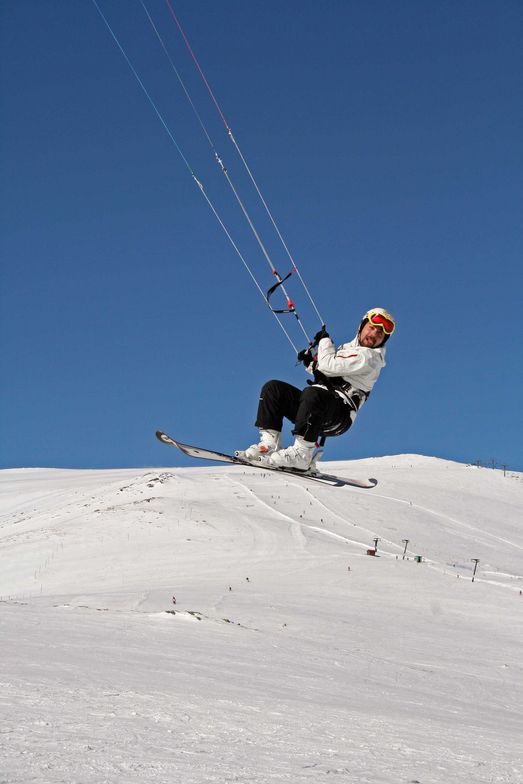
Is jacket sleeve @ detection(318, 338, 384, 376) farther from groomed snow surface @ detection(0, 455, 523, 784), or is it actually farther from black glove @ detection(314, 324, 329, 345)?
groomed snow surface @ detection(0, 455, 523, 784)

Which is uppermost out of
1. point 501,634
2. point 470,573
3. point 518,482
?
point 518,482

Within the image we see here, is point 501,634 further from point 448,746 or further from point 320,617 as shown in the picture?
point 448,746

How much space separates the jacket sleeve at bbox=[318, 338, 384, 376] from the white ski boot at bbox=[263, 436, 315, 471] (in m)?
1.15

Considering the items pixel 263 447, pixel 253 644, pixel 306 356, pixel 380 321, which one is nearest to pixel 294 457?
pixel 263 447

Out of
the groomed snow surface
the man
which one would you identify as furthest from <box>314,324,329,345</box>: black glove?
the groomed snow surface

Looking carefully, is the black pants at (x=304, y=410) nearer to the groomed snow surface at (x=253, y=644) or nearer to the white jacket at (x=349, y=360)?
the white jacket at (x=349, y=360)

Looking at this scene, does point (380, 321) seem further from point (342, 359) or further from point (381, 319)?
point (342, 359)

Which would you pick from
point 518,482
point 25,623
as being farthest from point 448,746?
point 518,482

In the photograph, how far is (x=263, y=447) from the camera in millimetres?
11891

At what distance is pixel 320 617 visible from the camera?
1421 cm

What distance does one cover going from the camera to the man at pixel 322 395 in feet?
37.2

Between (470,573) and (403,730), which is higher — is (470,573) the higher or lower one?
the higher one

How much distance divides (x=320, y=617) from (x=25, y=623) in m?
7.21

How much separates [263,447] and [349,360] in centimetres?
187
